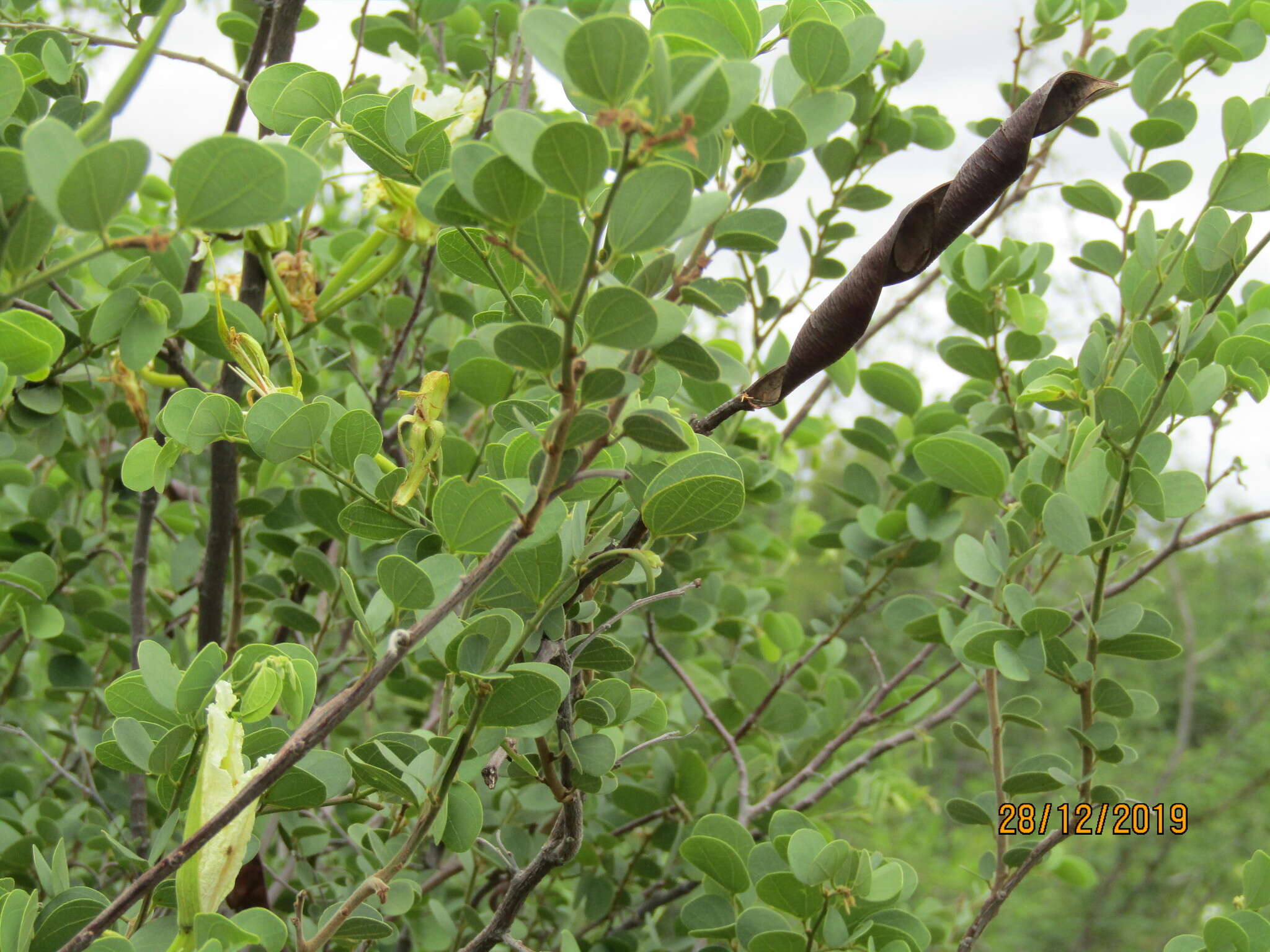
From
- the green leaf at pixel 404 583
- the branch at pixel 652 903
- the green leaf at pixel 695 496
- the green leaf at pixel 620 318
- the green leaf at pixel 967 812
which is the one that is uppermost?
the green leaf at pixel 620 318

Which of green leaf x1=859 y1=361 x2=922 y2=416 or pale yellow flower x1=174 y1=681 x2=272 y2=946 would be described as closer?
pale yellow flower x1=174 y1=681 x2=272 y2=946

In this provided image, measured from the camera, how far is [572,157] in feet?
1.14

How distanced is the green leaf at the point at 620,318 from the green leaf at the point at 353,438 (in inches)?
8.7

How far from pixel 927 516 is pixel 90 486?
906 millimetres

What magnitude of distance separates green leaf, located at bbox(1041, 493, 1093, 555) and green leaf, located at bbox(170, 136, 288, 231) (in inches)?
20.1

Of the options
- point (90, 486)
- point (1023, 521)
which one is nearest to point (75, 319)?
point (90, 486)

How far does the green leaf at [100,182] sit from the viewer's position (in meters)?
0.31

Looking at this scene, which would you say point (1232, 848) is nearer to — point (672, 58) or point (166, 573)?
point (166, 573)

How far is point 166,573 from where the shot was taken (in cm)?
150

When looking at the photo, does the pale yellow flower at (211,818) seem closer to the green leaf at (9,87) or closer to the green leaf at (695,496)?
the green leaf at (695,496)

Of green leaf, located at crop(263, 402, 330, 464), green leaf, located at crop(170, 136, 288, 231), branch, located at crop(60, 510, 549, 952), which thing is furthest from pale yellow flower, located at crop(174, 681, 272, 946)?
green leaf, located at crop(170, 136, 288, 231)

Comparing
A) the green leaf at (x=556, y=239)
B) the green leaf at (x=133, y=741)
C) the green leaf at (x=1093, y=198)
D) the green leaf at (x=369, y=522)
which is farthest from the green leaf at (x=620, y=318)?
the green leaf at (x=1093, y=198)
